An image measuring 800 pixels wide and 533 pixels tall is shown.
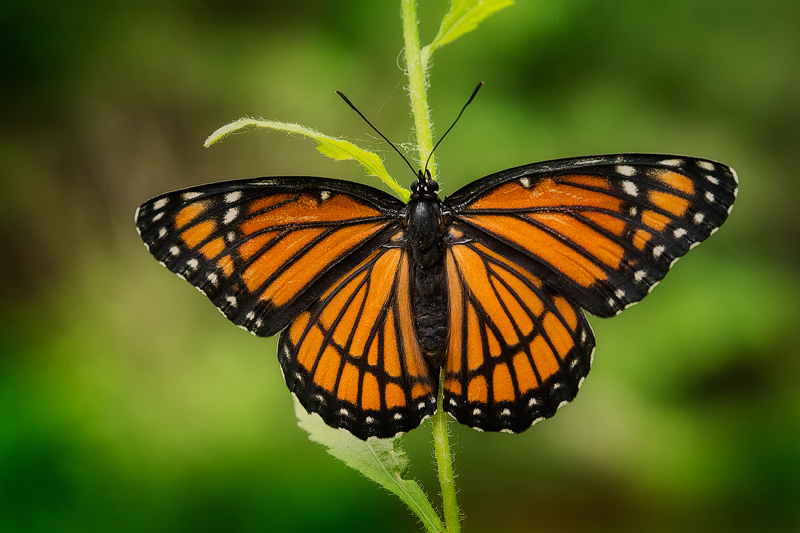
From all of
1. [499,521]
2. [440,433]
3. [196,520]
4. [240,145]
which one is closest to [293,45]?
Answer: [240,145]

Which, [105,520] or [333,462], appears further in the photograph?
[333,462]

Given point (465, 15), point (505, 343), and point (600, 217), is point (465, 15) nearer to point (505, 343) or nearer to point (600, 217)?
point (600, 217)

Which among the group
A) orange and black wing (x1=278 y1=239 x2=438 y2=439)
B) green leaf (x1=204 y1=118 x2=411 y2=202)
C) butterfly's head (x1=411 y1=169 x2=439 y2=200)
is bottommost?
orange and black wing (x1=278 y1=239 x2=438 y2=439)

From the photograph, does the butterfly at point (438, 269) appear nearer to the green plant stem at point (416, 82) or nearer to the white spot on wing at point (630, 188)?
the white spot on wing at point (630, 188)

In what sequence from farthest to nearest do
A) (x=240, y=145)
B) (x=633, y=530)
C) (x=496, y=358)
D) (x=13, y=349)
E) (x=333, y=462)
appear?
(x=240, y=145)
(x=13, y=349)
(x=633, y=530)
(x=333, y=462)
(x=496, y=358)

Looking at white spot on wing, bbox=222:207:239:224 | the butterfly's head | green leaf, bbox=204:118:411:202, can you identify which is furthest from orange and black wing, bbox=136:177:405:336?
green leaf, bbox=204:118:411:202

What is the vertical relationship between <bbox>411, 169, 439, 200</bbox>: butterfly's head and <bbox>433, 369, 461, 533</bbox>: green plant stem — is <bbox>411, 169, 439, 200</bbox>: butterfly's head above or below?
above

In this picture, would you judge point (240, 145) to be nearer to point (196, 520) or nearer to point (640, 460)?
point (196, 520)

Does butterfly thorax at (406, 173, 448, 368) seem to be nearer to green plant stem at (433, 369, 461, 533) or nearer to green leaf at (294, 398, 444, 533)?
green leaf at (294, 398, 444, 533)
